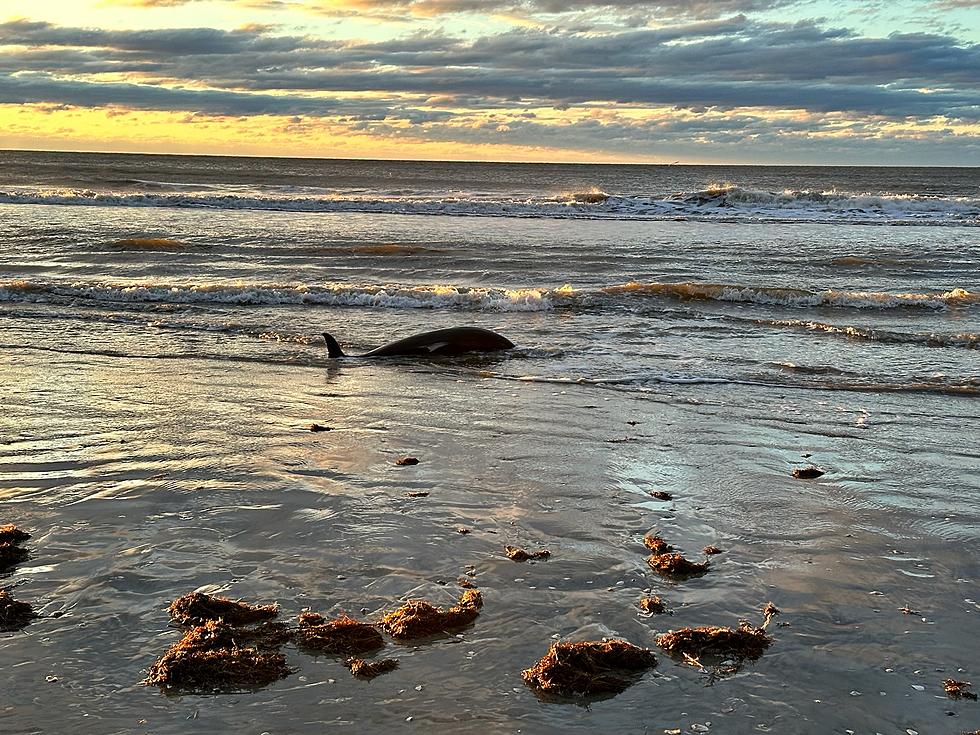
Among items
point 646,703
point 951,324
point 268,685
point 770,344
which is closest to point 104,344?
point 770,344

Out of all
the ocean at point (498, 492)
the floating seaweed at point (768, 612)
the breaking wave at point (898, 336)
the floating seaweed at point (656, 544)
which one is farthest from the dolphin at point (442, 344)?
the floating seaweed at point (768, 612)

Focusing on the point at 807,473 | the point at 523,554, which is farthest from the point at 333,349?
the point at 523,554

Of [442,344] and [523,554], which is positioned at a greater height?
[523,554]

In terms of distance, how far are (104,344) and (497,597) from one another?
8907 mm

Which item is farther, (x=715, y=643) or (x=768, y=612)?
(x=768, y=612)

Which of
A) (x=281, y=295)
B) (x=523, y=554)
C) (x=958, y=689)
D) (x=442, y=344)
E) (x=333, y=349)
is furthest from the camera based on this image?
(x=281, y=295)

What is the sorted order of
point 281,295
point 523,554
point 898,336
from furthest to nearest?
1. point 281,295
2. point 898,336
3. point 523,554

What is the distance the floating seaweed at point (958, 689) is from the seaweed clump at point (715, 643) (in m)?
0.69

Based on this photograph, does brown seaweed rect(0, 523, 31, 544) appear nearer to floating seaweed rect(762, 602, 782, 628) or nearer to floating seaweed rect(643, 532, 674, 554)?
floating seaweed rect(643, 532, 674, 554)

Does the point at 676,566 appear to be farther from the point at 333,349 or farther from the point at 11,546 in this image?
the point at 333,349

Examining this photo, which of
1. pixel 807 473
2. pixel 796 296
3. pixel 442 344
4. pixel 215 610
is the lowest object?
pixel 796 296

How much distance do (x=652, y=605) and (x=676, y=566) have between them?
18.9 inches

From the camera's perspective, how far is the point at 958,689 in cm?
382

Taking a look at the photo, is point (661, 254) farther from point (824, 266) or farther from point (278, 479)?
point (278, 479)
